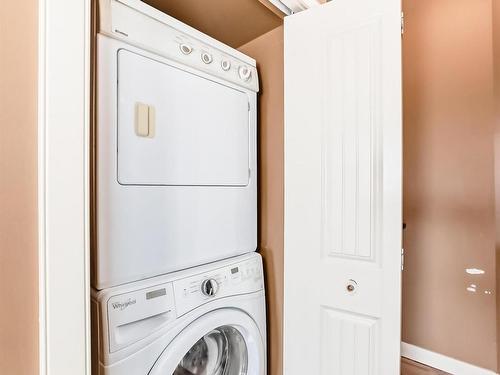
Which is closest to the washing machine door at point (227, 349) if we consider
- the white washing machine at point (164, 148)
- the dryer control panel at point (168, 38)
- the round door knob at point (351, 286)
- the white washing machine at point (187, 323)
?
the white washing machine at point (187, 323)

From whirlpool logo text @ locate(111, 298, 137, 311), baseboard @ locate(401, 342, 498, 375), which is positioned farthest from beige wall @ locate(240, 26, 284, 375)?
baseboard @ locate(401, 342, 498, 375)

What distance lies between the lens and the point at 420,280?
2064 mm

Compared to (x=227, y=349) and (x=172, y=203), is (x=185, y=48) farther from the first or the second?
(x=227, y=349)

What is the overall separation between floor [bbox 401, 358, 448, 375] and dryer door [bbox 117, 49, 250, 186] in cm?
179

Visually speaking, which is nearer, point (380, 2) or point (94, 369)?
point (94, 369)

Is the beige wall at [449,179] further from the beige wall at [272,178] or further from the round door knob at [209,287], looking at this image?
the round door knob at [209,287]

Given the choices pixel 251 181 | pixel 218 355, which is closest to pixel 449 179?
pixel 251 181

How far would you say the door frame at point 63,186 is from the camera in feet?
2.18

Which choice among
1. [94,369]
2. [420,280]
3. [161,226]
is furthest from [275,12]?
[420,280]

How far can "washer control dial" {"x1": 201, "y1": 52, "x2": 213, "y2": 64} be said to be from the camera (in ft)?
3.93

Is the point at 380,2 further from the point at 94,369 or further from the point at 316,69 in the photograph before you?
the point at 94,369

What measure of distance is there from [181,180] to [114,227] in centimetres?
30

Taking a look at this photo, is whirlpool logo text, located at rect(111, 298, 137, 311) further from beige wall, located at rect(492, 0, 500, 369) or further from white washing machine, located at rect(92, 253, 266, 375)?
beige wall, located at rect(492, 0, 500, 369)

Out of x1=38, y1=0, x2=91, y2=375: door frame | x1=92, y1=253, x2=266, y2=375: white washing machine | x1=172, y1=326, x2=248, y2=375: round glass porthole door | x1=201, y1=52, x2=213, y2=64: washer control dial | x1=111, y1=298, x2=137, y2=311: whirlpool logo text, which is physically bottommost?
x1=172, y1=326, x2=248, y2=375: round glass porthole door
